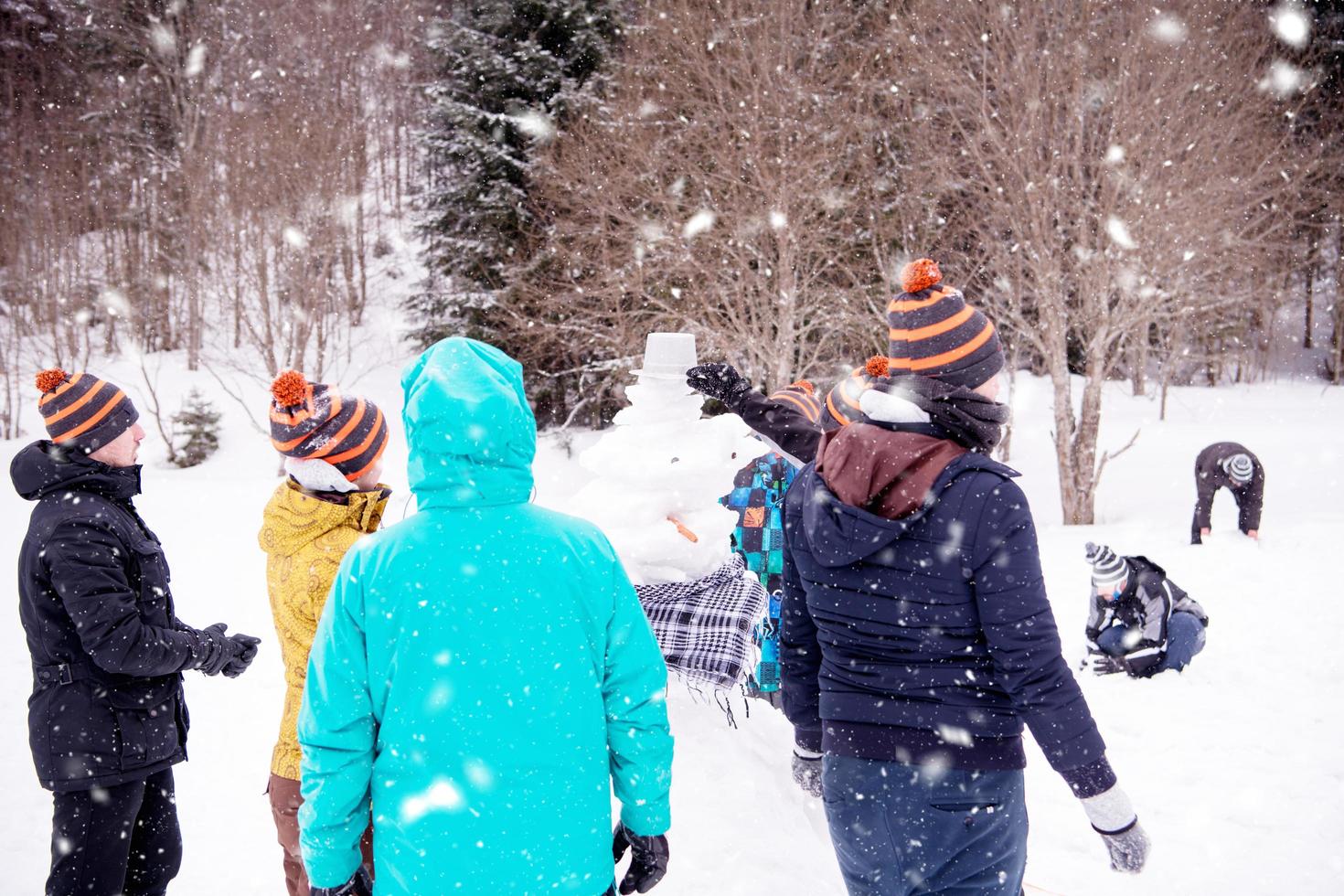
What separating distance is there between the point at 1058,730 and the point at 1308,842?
123 inches

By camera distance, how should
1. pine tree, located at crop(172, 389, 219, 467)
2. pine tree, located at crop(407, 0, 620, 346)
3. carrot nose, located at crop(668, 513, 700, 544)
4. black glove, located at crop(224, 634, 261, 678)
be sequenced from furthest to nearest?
pine tree, located at crop(172, 389, 219, 467)
pine tree, located at crop(407, 0, 620, 346)
carrot nose, located at crop(668, 513, 700, 544)
black glove, located at crop(224, 634, 261, 678)

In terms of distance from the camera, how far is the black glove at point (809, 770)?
2.38 m

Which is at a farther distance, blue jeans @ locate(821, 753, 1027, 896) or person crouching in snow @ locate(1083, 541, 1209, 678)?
person crouching in snow @ locate(1083, 541, 1209, 678)

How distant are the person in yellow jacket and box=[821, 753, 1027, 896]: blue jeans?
1647 millimetres

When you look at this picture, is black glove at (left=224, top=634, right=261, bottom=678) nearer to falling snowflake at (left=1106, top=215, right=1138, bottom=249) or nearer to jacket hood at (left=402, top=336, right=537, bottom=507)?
jacket hood at (left=402, top=336, right=537, bottom=507)

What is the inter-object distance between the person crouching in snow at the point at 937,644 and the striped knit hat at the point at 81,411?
2.37 m

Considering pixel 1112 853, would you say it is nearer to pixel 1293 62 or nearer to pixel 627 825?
pixel 627 825

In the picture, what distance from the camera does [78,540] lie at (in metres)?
2.46

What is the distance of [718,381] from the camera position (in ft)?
12.4

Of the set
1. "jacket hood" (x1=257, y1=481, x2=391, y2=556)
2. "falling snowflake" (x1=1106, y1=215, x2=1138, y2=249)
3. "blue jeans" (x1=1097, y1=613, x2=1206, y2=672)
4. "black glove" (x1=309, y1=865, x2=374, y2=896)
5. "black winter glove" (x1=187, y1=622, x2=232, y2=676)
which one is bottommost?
"blue jeans" (x1=1097, y1=613, x2=1206, y2=672)

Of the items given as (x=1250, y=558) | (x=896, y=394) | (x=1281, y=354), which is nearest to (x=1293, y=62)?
(x=1281, y=354)

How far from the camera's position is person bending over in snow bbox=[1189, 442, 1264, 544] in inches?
310

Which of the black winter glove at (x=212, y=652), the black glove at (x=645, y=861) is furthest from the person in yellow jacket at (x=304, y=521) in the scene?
the black glove at (x=645, y=861)

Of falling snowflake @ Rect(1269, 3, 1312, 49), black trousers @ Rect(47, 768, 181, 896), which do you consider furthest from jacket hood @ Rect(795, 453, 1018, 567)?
falling snowflake @ Rect(1269, 3, 1312, 49)
